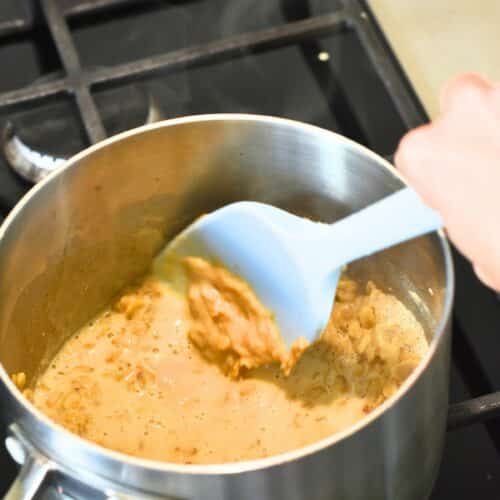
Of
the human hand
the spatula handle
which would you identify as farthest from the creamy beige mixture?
the human hand

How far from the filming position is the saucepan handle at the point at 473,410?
2.26ft

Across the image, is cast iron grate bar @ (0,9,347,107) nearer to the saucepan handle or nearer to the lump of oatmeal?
the lump of oatmeal

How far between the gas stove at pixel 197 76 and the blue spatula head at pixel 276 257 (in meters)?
0.14

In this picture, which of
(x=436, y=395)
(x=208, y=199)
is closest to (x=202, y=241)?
(x=208, y=199)

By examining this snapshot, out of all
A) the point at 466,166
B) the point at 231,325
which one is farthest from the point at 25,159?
the point at 466,166

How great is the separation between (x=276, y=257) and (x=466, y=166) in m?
0.26

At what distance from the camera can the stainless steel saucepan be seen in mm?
538

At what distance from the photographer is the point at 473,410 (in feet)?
2.27

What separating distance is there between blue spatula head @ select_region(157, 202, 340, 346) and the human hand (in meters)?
0.19

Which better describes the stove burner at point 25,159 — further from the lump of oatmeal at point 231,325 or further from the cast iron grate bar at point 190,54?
the lump of oatmeal at point 231,325

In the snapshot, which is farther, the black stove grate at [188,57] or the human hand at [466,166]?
the black stove grate at [188,57]

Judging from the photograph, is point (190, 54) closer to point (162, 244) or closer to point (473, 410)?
point (162, 244)

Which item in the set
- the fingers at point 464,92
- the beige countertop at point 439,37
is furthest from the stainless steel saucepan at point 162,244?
the beige countertop at point 439,37

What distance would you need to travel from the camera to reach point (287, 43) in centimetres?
93
